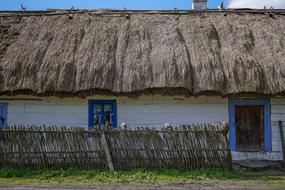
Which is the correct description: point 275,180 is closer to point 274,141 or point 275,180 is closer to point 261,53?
point 274,141

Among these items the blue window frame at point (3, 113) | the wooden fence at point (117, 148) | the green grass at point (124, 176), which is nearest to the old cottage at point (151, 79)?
the blue window frame at point (3, 113)

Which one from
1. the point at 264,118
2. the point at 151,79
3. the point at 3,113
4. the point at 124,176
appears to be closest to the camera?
the point at 124,176

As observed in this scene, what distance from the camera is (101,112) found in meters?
11.4

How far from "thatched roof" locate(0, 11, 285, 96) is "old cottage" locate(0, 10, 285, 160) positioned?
1.1 inches

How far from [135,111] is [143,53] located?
5.77 feet

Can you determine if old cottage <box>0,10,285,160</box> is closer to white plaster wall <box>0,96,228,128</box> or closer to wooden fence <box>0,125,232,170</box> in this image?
white plaster wall <box>0,96,228,128</box>

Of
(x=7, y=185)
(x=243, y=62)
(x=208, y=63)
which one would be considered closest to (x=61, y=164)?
(x=7, y=185)

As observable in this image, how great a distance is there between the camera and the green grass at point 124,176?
841 centimetres

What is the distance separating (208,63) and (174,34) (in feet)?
5.83

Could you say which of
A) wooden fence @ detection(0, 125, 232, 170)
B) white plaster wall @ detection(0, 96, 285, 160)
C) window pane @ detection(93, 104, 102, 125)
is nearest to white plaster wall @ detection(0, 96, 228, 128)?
white plaster wall @ detection(0, 96, 285, 160)

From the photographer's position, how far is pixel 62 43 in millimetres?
11969

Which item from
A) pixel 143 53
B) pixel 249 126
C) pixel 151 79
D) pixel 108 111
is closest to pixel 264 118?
pixel 249 126

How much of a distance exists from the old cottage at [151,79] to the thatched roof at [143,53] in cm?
3

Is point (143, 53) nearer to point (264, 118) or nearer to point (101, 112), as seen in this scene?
point (101, 112)
